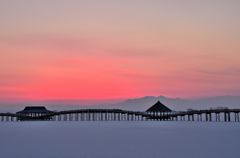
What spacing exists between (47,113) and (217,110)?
248ft

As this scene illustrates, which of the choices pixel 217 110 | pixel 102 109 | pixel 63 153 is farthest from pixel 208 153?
pixel 102 109

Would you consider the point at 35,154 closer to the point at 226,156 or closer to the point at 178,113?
the point at 226,156

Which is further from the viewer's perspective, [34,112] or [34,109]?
[34,109]

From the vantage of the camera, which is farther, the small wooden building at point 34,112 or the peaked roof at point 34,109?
the peaked roof at point 34,109

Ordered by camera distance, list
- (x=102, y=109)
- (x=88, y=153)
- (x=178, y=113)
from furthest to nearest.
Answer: (x=102, y=109)
(x=178, y=113)
(x=88, y=153)

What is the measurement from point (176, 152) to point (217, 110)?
9288cm

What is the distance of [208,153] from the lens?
1839 inches

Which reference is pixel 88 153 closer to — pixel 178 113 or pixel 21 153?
pixel 21 153

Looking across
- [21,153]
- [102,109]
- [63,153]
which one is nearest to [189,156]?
[63,153]

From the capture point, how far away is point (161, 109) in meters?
170

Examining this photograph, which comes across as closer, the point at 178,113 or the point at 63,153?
the point at 63,153

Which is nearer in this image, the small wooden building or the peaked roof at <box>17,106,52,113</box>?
the small wooden building

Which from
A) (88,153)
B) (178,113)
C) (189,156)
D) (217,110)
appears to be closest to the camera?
(189,156)

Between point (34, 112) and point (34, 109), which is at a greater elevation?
point (34, 109)
